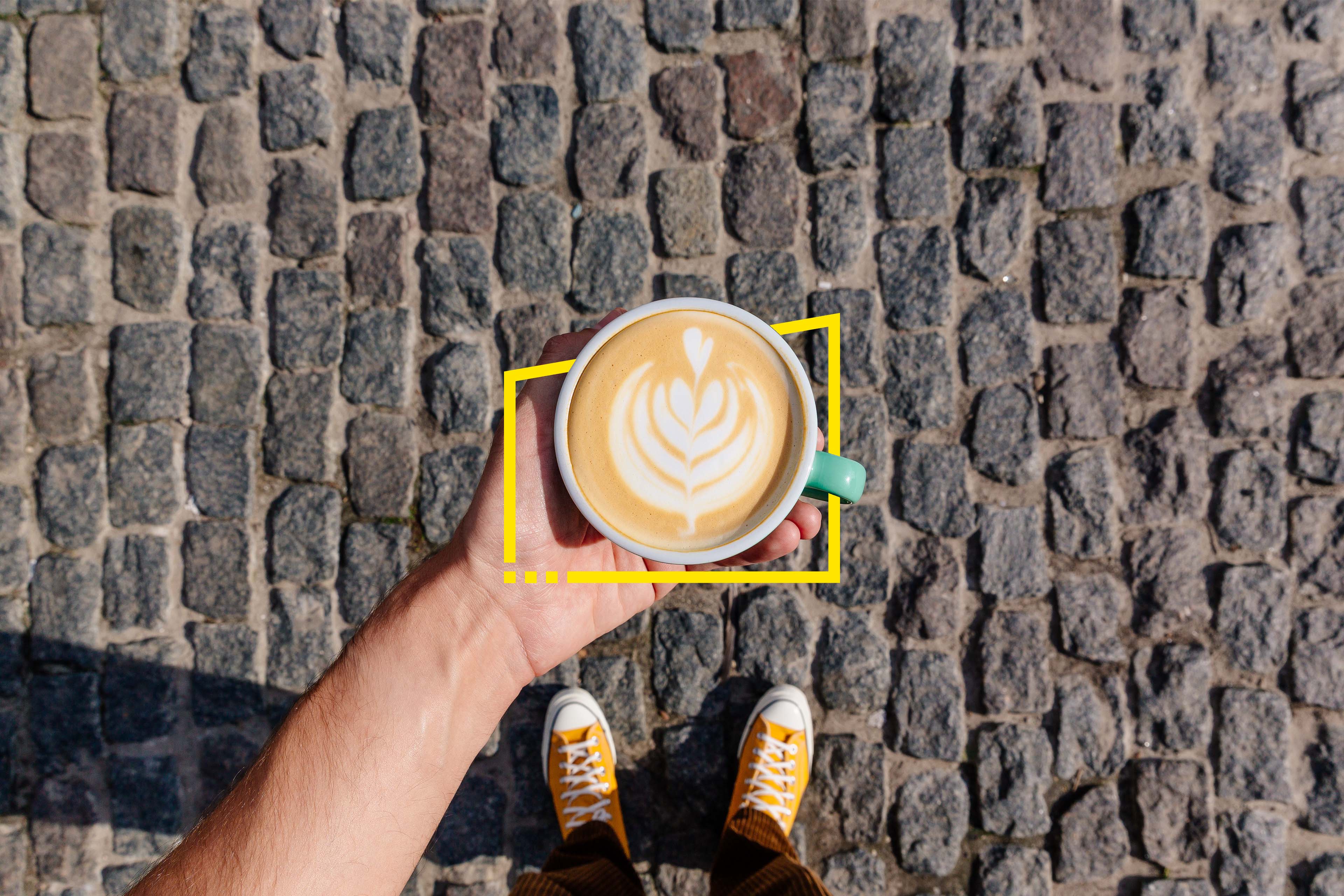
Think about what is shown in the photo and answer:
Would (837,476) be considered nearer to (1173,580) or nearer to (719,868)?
(719,868)

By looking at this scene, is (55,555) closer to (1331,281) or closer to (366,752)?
(366,752)

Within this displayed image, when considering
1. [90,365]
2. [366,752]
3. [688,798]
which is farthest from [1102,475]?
[90,365]

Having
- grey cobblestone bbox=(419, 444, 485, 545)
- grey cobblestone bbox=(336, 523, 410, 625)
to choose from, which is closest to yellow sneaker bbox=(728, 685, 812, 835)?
grey cobblestone bbox=(419, 444, 485, 545)

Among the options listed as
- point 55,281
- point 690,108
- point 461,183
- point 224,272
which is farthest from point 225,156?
point 690,108

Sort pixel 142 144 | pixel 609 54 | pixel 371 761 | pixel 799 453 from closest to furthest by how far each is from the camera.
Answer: pixel 799 453, pixel 371 761, pixel 609 54, pixel 142 144

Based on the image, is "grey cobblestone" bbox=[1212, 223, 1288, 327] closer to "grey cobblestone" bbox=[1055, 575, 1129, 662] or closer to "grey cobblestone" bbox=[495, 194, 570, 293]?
"grey cobblestone" bbox=[1055, 575, 1129, 662]
